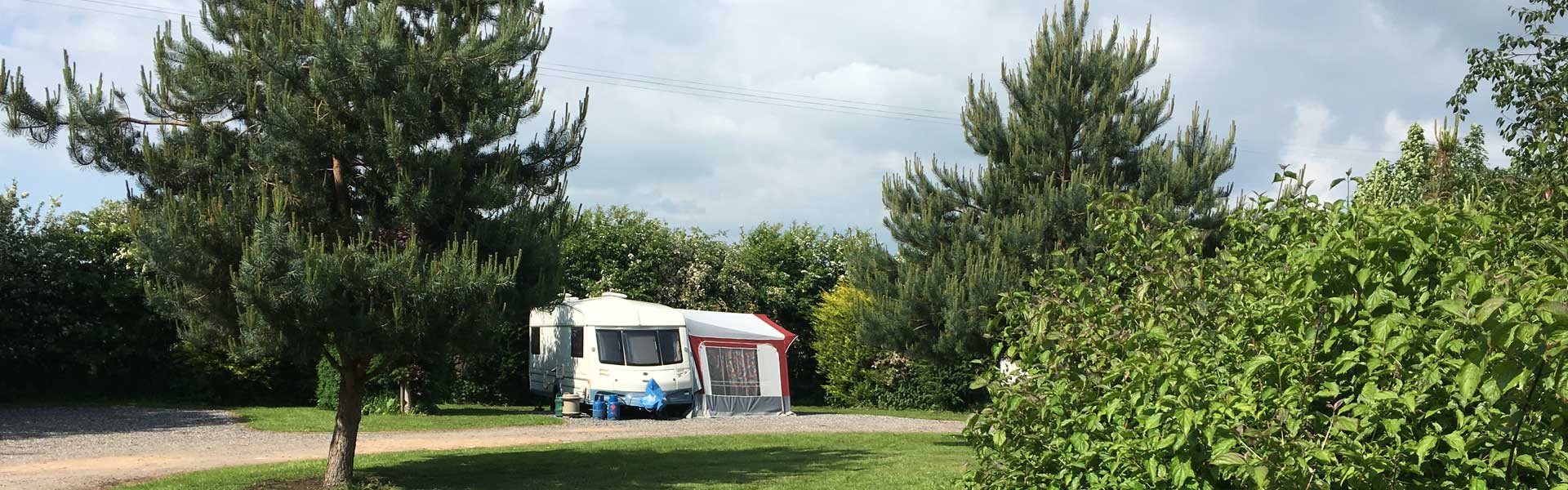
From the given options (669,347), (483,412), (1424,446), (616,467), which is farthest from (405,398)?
(1424,446)

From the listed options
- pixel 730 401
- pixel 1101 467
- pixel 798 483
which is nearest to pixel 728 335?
pixel 730 401

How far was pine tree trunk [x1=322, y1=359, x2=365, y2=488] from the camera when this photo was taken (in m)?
9.13

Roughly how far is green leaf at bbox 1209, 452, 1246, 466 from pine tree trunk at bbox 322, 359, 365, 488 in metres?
7.77

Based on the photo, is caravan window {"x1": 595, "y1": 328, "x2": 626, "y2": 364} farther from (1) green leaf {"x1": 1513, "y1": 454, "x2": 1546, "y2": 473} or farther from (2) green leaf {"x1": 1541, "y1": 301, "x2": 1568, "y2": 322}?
(2) green leaf {"x1": 1541, "y1": 301, "x2": 1568, "y2": 322}

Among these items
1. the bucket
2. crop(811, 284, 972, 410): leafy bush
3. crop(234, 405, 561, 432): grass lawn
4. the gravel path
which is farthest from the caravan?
crop(811, 284, 972, 410): leafy bush

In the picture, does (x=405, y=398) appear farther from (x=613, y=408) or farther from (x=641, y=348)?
(x=641, y=348)

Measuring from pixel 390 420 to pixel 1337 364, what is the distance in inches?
607

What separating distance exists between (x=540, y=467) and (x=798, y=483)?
295cm

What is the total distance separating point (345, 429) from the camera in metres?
9.21

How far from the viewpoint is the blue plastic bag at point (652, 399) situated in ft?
62.0

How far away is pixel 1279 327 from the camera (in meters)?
3.35

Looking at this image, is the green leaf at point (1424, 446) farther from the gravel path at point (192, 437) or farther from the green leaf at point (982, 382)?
the gravel path at point (192, 437)

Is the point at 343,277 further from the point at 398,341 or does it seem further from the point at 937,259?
the point at 937,259

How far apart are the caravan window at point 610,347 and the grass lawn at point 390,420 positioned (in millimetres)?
1425
